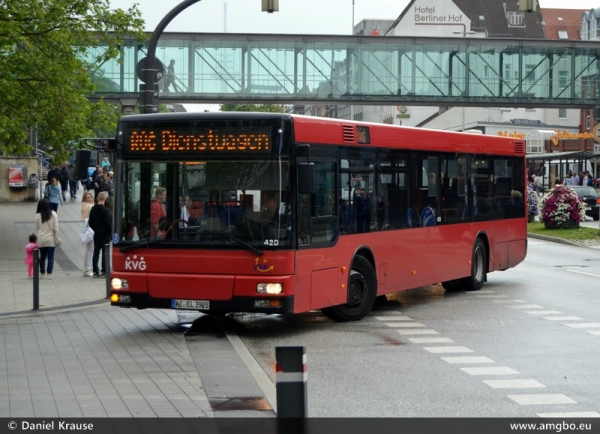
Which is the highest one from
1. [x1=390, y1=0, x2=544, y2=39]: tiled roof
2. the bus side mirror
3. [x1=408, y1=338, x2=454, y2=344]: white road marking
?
[x1=390, y1=0, x2=544, y2=39]: tiled roof

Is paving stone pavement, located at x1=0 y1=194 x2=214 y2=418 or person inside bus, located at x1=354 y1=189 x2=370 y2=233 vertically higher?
person inside bus, located at x1=354 y1=189 x2=370 y2=233

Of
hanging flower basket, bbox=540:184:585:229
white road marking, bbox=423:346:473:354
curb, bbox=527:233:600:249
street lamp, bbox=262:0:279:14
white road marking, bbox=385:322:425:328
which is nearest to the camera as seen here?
white road marking, bbox=423:346:473:354

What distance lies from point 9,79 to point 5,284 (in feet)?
33.7

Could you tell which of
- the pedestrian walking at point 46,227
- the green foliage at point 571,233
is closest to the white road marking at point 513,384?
the pedestrian walking at point 46,227

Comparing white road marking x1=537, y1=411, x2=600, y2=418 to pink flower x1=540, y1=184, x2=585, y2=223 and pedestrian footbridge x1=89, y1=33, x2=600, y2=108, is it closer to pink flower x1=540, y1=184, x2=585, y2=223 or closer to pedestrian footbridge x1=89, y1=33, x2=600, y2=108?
pink flower x1=540, y1=184, x2=585, y2=223

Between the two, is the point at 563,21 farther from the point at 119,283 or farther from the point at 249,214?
the point at 249,214

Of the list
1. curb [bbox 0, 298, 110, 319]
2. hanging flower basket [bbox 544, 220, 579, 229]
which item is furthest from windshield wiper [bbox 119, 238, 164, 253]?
hanging flower basket [bbox 544, 220, 579, 229]

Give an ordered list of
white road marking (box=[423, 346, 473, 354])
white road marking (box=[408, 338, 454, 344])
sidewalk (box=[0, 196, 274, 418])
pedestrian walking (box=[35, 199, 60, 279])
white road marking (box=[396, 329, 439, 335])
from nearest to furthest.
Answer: sidewalk (box=[0, 196, 274, 418]) → white road marking (box=[423, 346, 473, 354]) → white road marking (box=[408, 338, 454, 344]) → white road marking (box=[396, 329, 439, 335]) → pedestrian walking (box=[35, 199, 60, 279])

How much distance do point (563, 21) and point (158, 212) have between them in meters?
118

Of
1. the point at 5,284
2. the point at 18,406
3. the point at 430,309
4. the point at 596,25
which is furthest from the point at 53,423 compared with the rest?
the point at 596,25

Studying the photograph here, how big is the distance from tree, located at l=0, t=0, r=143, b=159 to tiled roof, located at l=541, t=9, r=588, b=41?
324 ft

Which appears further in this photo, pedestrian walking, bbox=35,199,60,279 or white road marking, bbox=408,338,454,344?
pedestrian walking, bbox=35,199,60,279

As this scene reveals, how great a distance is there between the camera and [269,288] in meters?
13.1

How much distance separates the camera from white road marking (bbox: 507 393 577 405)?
924 cm
